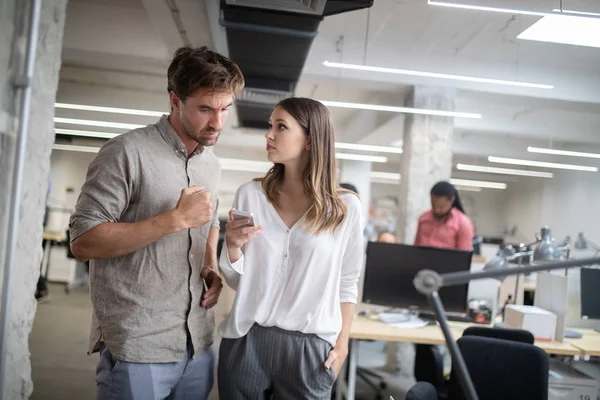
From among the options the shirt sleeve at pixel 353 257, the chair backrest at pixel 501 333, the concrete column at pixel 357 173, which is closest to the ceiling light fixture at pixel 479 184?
the concrete column at pixel 357 173

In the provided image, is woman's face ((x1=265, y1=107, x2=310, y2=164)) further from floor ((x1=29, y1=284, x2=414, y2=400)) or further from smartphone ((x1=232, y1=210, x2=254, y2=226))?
floor ((x1=29, y1=284, x2=414, y2=400))

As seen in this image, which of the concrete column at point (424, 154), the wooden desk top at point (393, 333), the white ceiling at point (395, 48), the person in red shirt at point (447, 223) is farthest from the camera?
the concrete column at point (424, 154)

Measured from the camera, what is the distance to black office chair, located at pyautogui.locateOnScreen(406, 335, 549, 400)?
1963mm

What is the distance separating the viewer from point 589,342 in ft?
9.84

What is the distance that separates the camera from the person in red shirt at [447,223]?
161 inches

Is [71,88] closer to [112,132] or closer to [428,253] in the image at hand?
[112,132]

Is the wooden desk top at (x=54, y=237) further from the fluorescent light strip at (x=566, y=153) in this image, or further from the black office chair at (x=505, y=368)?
the fluorescent light strip at (x=566, y=153)

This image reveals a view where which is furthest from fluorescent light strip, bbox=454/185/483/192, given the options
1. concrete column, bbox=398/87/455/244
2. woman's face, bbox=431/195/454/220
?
woman's face, bbox=431/195/454/220

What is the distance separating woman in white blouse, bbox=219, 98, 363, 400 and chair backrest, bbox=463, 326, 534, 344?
94 cm

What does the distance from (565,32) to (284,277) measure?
15.9 feet

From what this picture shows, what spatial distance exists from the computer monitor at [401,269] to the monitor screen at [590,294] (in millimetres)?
838

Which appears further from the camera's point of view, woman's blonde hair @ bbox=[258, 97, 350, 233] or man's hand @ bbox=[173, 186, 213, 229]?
woman's blonde hair @ bbox=[258, 97, 350, 233]

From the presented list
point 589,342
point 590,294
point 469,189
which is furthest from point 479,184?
point 589,342

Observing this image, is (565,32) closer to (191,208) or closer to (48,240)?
(191,208)
